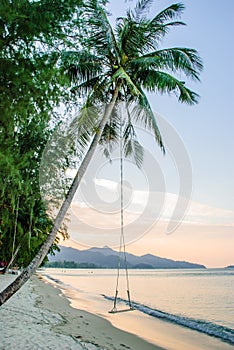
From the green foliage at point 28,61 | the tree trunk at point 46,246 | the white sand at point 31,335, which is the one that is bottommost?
the white sand at point 31,335

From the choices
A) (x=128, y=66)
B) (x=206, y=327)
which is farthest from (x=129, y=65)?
(x=206, y=327)

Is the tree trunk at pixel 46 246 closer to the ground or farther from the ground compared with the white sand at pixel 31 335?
farther from the ground

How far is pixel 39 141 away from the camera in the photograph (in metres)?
13.3

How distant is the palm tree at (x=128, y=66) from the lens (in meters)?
8.46

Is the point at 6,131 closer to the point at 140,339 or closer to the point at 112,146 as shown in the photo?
the point at 112,146

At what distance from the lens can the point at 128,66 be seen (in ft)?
28.3

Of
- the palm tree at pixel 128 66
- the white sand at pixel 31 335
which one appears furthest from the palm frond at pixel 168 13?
the white sand at pixel 31 335

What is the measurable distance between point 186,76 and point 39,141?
637cm

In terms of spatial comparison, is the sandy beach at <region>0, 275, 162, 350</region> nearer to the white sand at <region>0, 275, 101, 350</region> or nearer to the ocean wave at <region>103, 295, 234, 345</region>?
the white sand at <region>0, 275, 101, 350</region>

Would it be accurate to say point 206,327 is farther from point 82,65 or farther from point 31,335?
point 82,65

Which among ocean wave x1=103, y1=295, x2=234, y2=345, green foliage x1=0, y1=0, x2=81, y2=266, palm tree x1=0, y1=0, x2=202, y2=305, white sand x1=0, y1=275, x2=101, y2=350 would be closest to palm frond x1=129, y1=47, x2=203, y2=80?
palm tree x1=0, y1=0, x2=202, y2=305

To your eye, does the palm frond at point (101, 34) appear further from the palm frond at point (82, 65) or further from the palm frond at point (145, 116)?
the palm frond at point (145, 116)

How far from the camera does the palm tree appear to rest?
333 inches

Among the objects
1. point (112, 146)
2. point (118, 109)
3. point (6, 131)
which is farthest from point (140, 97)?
point (6, 131)
